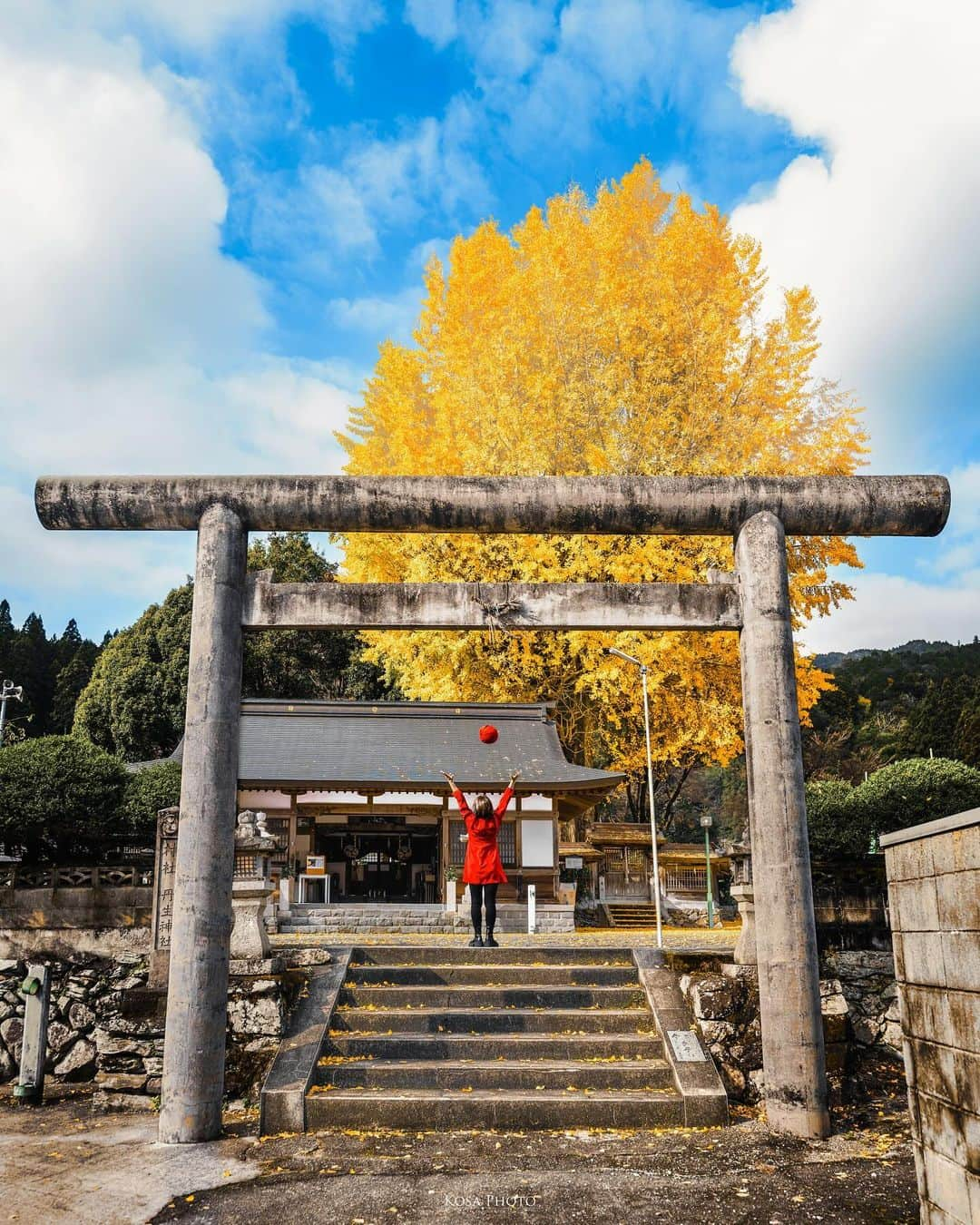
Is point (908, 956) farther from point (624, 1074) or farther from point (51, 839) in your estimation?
point (51, 839)

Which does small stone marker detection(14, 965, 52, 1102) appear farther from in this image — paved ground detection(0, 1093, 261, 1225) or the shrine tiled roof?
the shrine tiled roof

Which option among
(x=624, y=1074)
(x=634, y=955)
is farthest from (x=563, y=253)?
(x=624, y=1074)

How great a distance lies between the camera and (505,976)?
29.8 ft

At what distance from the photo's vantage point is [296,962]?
919 centimetres

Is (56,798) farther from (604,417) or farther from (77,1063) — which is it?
(604,417)

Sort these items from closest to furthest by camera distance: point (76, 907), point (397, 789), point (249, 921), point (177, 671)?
point (249, 921) < point (76, 907) < point (397, 789) < point (177, 671)

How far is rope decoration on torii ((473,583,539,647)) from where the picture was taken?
8.16 meters

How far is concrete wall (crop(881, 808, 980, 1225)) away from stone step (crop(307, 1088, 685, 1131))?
290 cm

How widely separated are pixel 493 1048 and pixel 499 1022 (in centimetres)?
40

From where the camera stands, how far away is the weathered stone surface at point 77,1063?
9539 millimetres

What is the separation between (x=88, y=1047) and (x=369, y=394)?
20.7 metres

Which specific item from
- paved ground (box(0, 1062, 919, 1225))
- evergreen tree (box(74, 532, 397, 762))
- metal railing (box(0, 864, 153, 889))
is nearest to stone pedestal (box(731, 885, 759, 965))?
paved ground (box(0, 1062, 919, 1225))

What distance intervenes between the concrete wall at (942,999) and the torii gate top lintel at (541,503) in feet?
13.1

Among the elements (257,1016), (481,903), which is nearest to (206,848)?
(257,1016)
